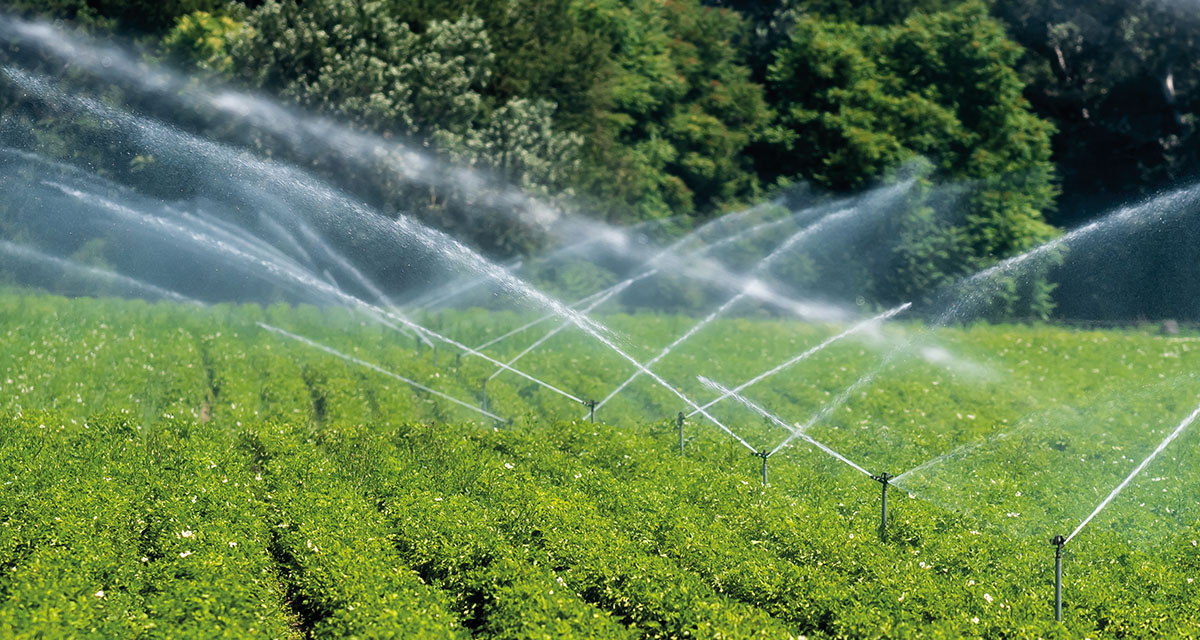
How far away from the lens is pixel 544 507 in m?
12.4

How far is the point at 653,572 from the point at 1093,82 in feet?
157

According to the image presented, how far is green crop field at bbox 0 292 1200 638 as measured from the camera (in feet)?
32.6

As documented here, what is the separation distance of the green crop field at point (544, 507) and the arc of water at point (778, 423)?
0.14m

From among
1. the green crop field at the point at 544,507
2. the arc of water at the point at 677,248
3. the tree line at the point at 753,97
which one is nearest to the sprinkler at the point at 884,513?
the green crop field at the point at 544,507

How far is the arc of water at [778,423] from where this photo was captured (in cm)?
1602

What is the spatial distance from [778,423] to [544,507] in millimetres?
8038

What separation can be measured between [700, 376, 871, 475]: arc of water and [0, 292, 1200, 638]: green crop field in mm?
139

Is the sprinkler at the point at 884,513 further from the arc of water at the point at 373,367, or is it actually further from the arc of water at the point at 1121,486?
the arc of water at the point at 373,367

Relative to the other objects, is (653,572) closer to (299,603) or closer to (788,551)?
(788,551)

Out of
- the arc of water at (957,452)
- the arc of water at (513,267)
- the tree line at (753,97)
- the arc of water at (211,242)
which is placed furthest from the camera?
the arc of water at (513,267)

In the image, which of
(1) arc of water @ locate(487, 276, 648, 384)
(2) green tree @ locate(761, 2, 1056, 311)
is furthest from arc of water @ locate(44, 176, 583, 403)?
(2) green tree @ locate(761, 2, 1056, 311)

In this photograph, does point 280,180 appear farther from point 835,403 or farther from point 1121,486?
point 1121,486

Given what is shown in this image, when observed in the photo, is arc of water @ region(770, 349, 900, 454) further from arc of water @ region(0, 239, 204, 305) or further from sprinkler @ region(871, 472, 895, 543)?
arc of water @ region(0, 239, 204, 305)

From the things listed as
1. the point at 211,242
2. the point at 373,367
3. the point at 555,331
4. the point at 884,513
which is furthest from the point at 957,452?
the point at 211,242
